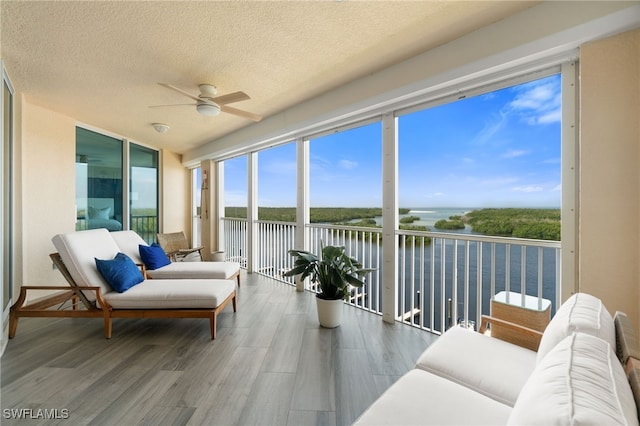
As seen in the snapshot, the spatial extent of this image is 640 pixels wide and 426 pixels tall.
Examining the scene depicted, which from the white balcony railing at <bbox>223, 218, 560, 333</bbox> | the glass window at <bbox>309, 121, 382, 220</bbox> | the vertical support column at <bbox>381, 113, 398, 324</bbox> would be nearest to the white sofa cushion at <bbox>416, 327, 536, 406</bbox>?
the white balcony railing at <bbox>223, 218, 560, 333</bbox>

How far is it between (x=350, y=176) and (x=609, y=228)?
2.64 metres

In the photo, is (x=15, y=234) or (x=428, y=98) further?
(x=15, y=234)

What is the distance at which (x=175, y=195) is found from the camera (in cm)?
651

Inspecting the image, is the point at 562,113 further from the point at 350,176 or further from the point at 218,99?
→ the point at 218,99

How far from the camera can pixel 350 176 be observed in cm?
383

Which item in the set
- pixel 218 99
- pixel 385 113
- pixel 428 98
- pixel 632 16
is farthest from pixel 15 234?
pixel 632 16

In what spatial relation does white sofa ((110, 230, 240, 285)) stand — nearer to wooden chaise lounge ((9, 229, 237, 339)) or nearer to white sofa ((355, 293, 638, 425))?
wooden chaise lounge ((9, 229, 237, 339))

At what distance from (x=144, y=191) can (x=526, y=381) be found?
21.7ft

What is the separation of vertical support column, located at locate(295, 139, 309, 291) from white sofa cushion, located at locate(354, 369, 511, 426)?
2.84 m

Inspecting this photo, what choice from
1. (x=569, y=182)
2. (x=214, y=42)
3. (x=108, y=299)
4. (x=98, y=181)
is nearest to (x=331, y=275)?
(x=569, y=182)

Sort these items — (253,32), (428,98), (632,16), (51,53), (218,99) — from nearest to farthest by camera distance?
(632,16), (253,32), (51,53), (428,98), (218,99)

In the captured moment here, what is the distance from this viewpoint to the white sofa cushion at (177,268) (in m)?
3.41

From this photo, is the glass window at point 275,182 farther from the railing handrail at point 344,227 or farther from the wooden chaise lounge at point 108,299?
the wooden chaise lounge at point 108,299

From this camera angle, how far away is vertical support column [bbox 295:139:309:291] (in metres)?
3.91
